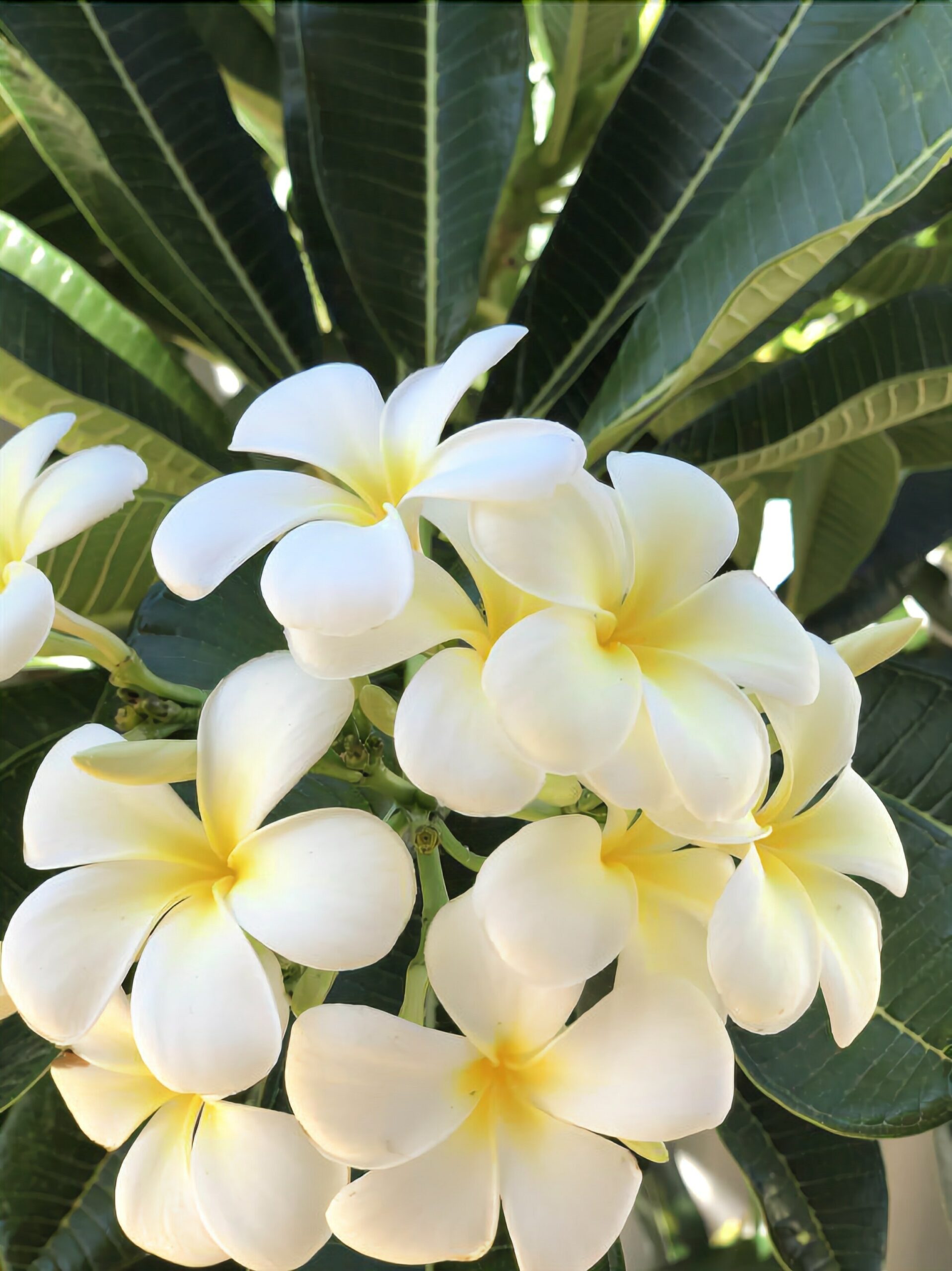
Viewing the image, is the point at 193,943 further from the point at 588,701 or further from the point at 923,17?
the point at 923,17

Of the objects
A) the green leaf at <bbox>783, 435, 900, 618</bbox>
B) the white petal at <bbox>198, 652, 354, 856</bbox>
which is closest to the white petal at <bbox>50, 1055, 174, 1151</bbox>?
the white petal at <bbox>198, 652, 354, 856</bbox>

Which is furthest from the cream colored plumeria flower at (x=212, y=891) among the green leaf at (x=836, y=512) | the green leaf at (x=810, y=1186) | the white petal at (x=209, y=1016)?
the green leaf at (x=836, y=512)

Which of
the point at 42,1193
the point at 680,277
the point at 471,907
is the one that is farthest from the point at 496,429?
the point at 42,1193

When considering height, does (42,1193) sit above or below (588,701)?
below

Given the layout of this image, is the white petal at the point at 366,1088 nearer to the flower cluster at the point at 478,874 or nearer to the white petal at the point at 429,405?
the flower cluster at the point at 478,874

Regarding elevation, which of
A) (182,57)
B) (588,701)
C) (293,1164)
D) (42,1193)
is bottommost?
(42,1193)

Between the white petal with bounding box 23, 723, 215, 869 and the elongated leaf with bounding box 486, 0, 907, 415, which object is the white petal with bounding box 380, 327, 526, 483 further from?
the elongated leaf with bounding box 486, 0, 907, 415

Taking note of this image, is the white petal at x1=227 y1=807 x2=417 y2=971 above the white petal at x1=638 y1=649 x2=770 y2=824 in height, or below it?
below
